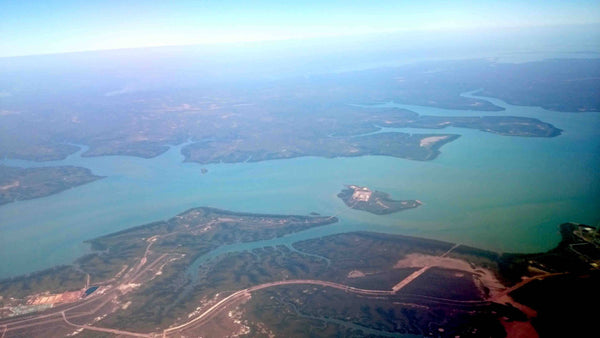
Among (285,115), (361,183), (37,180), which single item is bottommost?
(37,180)

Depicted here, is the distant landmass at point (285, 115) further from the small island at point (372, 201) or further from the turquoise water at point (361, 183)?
the small island at point (372, 201)

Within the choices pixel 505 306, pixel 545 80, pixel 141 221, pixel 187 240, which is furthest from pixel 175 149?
pixel 545 80

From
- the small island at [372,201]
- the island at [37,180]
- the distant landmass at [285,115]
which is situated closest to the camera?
the small island at [372,201]

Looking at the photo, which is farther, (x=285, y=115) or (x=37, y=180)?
(x=285, y=115)

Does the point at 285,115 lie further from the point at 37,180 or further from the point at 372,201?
the point at 372,201

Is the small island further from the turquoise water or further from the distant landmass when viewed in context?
the distant landmass

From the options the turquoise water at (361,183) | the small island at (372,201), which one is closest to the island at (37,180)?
the turquoise water at (361,183)

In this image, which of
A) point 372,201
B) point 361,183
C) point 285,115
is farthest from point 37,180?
point 285,115

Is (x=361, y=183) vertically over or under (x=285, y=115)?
Answer: under
